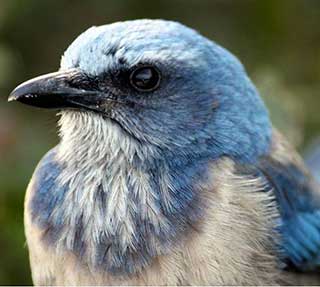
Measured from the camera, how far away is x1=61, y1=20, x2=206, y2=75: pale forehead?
5.31m

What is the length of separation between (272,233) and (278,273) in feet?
0.72

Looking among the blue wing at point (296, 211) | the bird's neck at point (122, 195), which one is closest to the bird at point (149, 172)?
the bird's neck at point (122, 195)

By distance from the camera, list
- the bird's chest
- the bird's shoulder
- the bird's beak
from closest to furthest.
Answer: the bird's beak < the bird's chest < the bird's shoulder

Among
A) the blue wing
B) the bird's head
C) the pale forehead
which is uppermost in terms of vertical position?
the pale forehead

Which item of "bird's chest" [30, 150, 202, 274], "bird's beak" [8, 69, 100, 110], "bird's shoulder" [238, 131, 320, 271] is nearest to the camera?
"bird's beak" [8, 69, 100, 110]

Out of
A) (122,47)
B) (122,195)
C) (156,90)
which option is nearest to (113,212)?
(122,195)

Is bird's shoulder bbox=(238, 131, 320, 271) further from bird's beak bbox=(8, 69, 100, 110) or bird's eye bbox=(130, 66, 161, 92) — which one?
bird's beak bbox=(8, 69, 100, 110)

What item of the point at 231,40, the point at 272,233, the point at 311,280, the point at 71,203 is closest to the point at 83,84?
the point at 71,203

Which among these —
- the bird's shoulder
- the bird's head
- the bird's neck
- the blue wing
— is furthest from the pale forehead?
the blue wing

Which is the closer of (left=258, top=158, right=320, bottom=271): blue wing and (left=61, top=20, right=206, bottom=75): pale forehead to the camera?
(left=61, top=20, right=206, bottom=75): pale forehead

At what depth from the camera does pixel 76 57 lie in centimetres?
536

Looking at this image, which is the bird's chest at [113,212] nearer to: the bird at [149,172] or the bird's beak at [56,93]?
the bird at [149,172]

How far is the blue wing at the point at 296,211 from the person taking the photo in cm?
584

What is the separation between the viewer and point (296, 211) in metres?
6.00
